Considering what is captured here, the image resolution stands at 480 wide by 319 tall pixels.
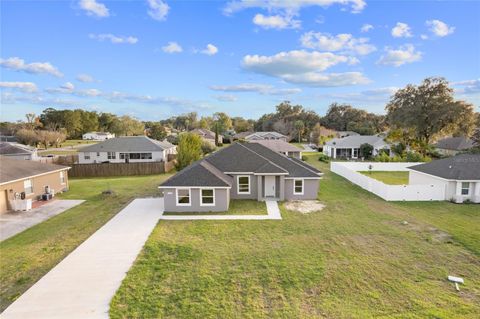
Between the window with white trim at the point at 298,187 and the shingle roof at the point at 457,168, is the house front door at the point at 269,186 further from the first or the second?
the shingle roof at the point at 457,168

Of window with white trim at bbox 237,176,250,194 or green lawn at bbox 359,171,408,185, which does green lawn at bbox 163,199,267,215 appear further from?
green lawn at bbox 359,171,408,185

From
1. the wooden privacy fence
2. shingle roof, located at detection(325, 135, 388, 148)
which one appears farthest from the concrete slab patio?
shingle roof, located at detection(325, 135, 388, 148)

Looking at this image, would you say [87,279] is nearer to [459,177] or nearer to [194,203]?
[194,203]

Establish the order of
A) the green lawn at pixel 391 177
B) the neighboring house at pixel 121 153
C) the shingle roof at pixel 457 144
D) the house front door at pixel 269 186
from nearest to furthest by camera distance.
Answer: the house front door at pixel 269 186 → the green lawn at pixel 391 177 → the neighboring house at pixel 121 153 → the shingle roof at pixel 457 144

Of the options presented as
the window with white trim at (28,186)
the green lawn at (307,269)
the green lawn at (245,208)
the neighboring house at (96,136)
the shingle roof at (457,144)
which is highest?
the neighboring house at (96,136)

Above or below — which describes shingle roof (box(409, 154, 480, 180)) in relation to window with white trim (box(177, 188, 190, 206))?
above

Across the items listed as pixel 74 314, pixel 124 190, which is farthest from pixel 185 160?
pixel 74 314

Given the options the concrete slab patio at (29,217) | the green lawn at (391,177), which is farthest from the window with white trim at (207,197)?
the green lawn at (391,177)
